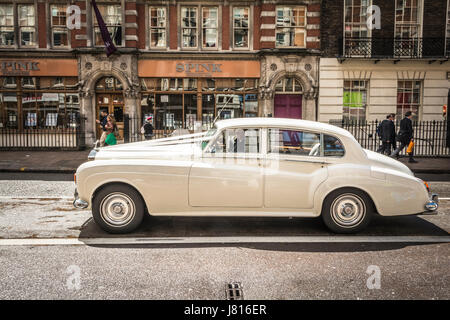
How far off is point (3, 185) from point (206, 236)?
21.1 ft

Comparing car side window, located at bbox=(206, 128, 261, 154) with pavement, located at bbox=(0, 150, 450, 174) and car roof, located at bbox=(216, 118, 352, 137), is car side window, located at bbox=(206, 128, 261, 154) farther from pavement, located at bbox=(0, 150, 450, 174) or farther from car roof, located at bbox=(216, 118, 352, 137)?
pavement, located at bbox=(0, 150, 450, 174)

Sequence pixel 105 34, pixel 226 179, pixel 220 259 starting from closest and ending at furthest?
1. pixel 220 259
2. pixel 226 179
3. pixel 105 34

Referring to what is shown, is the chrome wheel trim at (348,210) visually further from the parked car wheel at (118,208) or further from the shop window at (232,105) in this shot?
the shop window at (232,105)

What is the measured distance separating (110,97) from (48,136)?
3.73 meters

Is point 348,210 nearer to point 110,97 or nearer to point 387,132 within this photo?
point 387,132

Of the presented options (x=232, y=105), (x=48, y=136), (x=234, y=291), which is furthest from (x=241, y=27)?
(x=234, y=291)

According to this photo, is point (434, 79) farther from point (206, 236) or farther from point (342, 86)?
point (206, 236)

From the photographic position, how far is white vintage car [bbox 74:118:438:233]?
5145mm

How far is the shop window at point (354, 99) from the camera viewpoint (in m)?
19.6

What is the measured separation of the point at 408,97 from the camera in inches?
776

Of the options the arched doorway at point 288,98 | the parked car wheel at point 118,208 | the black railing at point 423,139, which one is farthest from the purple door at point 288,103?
the parked car wheel at point 118,208

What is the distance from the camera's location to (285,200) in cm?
521

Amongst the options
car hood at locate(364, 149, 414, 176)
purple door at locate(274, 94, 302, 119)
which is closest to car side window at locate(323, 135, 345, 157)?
car hood at locate(364, 149, 414, 176)
